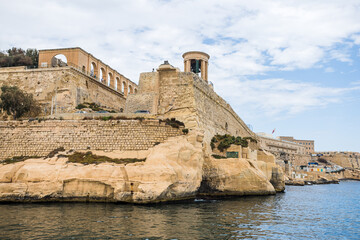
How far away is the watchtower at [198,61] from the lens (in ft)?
107

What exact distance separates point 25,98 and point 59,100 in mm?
3551

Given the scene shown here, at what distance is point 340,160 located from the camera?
274 ft

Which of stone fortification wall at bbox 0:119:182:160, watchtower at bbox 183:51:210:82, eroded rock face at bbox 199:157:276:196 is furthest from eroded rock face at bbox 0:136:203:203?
watchtower at bbox 183:51:210:82

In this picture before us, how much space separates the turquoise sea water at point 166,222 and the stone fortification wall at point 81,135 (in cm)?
471

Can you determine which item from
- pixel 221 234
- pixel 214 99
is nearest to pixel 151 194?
pixel 221 234

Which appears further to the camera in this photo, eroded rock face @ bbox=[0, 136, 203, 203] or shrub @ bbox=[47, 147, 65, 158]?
shrub @ bbox=[47, 147, 65, 158]

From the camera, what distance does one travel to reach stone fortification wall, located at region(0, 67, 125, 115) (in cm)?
2973

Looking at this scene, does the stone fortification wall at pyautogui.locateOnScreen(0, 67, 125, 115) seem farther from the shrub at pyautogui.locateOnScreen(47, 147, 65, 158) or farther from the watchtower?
the shrub at pyautogui.locateOnScreen(47, 147, 65, 158)

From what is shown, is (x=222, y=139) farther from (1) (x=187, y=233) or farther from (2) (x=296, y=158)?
(2) (x=296, y=158)

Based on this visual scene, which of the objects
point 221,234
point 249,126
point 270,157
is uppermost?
point 249,126

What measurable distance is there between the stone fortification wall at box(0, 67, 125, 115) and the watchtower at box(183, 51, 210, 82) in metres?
9.91

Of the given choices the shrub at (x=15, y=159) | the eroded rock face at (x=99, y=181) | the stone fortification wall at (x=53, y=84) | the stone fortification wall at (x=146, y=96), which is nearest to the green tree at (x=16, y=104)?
the stone fortification wall at (x=53, y=84)

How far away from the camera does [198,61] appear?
33.2 metres

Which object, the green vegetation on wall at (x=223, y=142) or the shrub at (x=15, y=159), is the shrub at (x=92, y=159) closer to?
the shrub at (x=15, y=159)
